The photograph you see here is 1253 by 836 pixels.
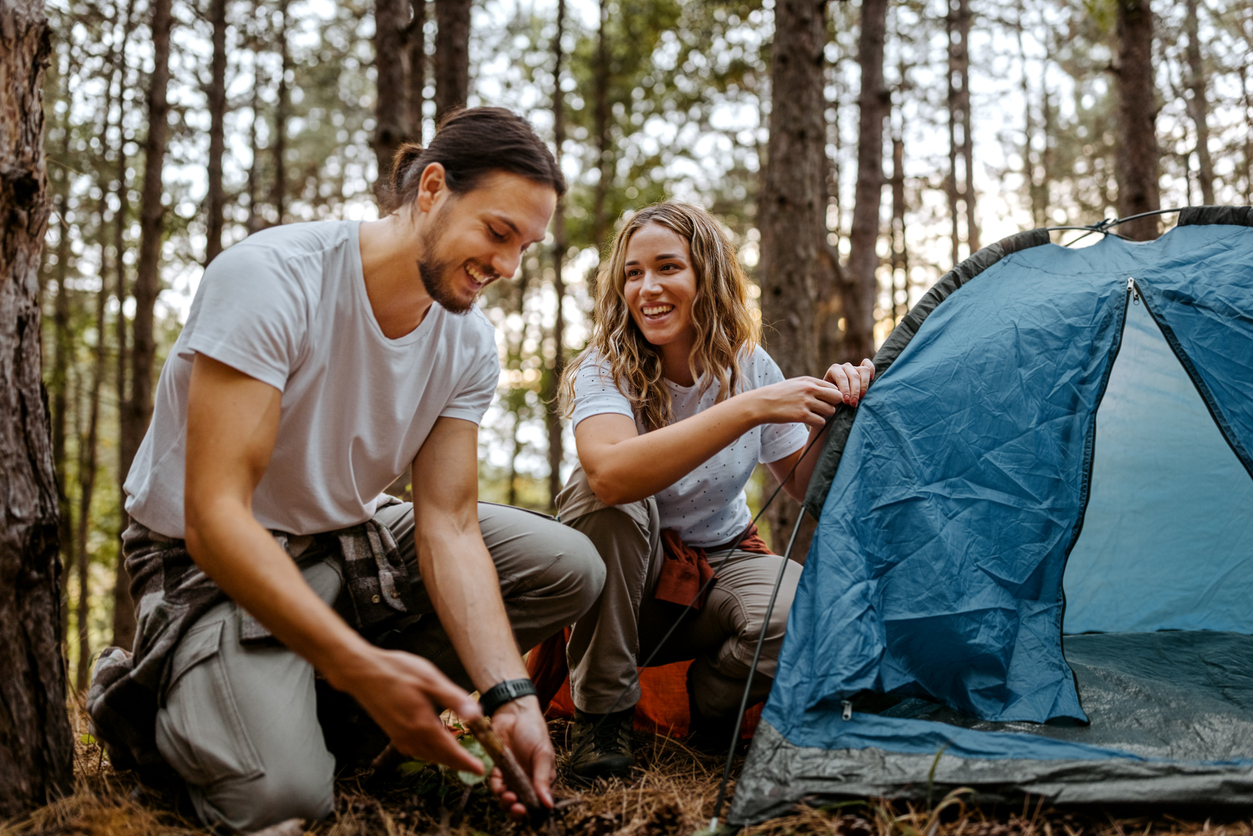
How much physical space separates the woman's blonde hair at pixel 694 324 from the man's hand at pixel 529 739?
86 cm

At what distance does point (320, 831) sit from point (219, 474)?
0.70 m

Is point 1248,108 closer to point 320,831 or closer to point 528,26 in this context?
point 528,26

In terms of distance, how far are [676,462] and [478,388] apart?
51 centimetres

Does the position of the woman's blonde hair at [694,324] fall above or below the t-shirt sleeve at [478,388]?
above

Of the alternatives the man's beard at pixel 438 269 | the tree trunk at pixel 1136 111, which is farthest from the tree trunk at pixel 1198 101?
the man's beard at pixel 438 269

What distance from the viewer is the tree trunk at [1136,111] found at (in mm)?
4758

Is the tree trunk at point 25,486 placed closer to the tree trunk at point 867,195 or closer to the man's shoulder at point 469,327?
the man's shoulder at point 469,327

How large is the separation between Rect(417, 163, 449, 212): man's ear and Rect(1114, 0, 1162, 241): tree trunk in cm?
445

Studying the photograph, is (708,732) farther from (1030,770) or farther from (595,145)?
(595,145)

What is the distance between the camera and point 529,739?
5.28 feet

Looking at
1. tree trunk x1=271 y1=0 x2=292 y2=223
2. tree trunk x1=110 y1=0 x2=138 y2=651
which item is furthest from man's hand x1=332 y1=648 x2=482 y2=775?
tree trunk x1=271 y1=0 x2=292 y2=223

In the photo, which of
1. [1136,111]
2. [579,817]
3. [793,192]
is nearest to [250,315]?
[579,817]

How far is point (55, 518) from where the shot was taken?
1661 mm

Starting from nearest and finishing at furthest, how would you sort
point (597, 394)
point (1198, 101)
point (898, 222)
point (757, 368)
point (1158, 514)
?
point (597, 394)
point (757, 368)
point (1158, 514)
point (1198, 101)
point (898, 222)
